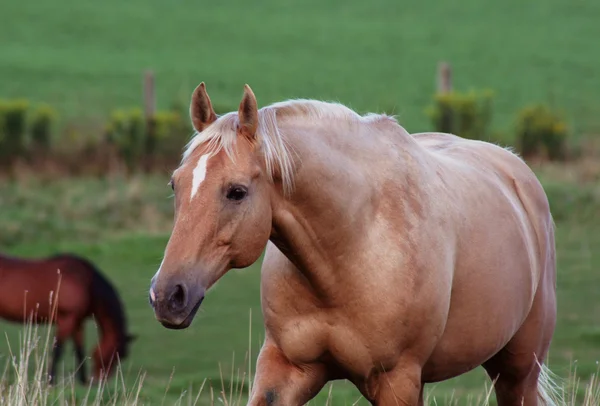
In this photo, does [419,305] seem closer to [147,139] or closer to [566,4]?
[147,139]

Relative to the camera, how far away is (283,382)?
15.1 feet

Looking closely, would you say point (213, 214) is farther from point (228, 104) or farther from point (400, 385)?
point (228, 104)

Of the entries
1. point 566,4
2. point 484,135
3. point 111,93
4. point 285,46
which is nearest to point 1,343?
point 484,135

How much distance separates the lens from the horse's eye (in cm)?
400

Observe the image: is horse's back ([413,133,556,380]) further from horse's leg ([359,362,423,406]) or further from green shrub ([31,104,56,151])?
green shrub ([31,104,56,151])

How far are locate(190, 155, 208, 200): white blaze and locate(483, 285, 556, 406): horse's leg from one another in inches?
84.0

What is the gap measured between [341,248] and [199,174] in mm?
692

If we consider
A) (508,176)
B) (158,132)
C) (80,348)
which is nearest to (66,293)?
(80,348)

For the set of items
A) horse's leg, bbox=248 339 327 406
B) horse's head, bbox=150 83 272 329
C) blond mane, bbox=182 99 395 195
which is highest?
blond mane, bbox=182 99 395 195

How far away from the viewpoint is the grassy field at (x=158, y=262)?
1051cm

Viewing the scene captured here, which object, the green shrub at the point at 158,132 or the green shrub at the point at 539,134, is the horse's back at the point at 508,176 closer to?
the green shrub at the point at 158,132

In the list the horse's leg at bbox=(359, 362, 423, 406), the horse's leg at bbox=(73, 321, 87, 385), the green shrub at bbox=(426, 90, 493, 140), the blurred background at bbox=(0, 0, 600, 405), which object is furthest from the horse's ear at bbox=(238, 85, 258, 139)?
the green shrub at bbox=(426, 90, 493, 140)

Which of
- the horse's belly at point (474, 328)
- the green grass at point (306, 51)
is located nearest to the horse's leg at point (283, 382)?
the horse's belly at point (474, 328)

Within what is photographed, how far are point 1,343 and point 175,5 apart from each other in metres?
30.1
